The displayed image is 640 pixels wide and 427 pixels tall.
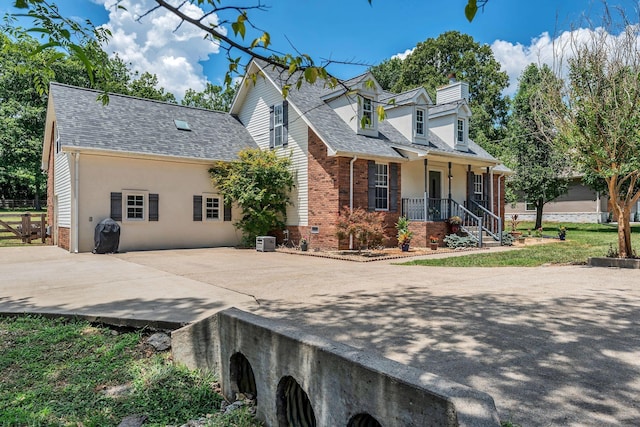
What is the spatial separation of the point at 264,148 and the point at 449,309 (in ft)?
45.9

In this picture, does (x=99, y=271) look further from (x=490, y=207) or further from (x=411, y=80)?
(x=411, y=80)

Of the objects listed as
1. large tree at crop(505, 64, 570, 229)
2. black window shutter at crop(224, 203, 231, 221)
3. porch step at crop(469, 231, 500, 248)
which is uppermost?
large tree at crop(505, 64, 570, 229)

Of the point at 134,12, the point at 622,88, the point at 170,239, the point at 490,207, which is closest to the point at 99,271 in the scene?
the point at 170,239

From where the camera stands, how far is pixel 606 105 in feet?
29.6

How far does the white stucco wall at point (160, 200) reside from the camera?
13742 mm

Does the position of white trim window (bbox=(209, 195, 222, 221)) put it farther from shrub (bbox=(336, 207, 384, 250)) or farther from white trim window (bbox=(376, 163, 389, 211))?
white trim window (bbox=(376, 163, 389, 211))

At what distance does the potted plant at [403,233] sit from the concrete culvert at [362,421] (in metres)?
11.6

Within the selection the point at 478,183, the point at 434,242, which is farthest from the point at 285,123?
the point at 478,183

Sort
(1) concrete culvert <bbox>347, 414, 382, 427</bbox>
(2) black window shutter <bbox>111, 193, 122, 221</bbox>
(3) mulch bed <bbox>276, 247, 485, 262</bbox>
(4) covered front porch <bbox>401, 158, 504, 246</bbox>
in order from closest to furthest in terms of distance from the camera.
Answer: (1) concrete culvert <bbox>347, 414, 382, 427</bbox>, (3) mulch bed <bbox>276, 247, 485, 262</bbox>, (2) black window shutter <bbox>111, 193, 122, 221</bbox>, (4) covered front porch <bbox>401, 158, 504, 246</bbox>

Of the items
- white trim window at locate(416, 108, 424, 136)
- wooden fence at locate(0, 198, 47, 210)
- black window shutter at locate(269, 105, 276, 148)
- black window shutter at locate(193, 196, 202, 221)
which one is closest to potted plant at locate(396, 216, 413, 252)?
white trim window at locate(416, 108, 424, 136)

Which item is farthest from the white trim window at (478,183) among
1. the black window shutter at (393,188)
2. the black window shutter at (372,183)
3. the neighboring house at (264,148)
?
the black window shutter at (372,183)

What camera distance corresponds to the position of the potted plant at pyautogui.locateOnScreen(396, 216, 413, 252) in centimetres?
1395

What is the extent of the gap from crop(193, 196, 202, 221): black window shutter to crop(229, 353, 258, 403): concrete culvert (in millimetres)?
12970

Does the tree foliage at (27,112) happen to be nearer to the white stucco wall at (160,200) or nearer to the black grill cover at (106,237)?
the white stucco wall at (160,200)
